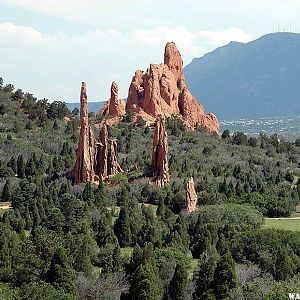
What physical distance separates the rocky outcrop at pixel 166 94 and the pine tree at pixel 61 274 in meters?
54.2

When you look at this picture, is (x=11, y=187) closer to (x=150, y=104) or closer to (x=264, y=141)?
(x=150, y=104)

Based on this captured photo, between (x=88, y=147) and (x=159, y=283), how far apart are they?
31.6 m

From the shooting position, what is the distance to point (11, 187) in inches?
2397

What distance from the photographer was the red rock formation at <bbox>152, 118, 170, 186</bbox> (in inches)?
2506

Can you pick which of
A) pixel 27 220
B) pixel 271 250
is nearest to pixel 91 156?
pixel 27 220

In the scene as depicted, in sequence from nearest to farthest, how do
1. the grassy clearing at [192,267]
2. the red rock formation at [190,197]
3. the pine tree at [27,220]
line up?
1. the grassy clearing at [192,267]
2. the pine tree at [27,220]
3. the red rock formation at [190,197]

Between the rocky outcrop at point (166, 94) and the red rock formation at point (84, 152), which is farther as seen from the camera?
the rocky outcrop at point (166, 94)

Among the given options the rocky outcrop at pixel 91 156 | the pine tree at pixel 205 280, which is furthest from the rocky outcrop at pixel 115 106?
the pine tree at pixel 205 280

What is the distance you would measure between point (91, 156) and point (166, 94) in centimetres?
2715

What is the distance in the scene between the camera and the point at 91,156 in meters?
63.7

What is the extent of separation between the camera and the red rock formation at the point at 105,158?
64.9 metres

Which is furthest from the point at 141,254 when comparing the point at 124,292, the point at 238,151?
the point at 238,151

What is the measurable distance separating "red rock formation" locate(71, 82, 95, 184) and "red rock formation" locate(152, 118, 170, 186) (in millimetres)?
5731

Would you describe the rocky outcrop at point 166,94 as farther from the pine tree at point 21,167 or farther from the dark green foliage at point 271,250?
the dark green foliage at point 271,250
